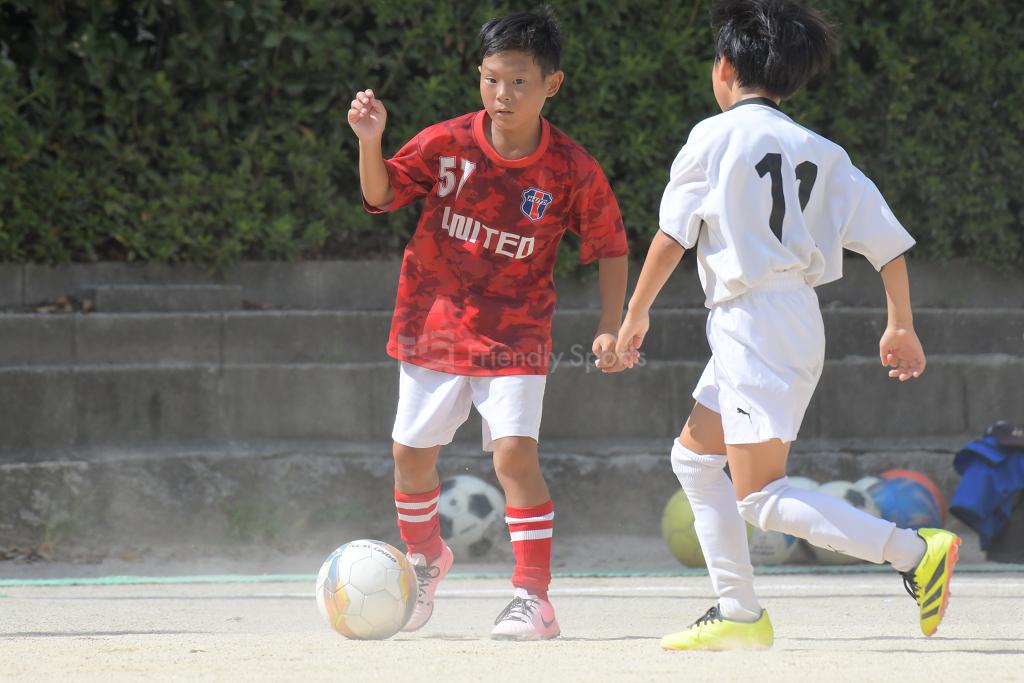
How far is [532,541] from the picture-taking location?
174 inches

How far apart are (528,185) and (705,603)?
1.88m

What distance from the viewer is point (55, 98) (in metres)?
7.30

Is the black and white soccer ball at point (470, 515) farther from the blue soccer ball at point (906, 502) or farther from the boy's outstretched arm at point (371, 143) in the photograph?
the boy's outstretched arm at point (371, 143)

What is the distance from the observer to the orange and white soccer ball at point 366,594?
4.12 meters

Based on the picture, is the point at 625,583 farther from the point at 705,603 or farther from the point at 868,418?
the point at 868,418

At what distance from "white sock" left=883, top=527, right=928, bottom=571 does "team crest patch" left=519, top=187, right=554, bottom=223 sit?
153 centimetres

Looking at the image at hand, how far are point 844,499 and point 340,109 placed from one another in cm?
335

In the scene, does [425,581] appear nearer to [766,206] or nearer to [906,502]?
[766,206]

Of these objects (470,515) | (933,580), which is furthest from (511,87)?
(470,515)

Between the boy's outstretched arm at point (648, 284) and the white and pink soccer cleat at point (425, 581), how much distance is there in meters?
1.14

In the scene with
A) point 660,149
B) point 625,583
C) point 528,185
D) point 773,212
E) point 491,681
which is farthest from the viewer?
point 660,149

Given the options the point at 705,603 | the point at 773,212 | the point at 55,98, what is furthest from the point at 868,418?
the point at 55,98

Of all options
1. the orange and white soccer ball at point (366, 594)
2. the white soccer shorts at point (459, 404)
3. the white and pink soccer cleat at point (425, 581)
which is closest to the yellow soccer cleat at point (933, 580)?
the white soccer shorts at point (459, 404)

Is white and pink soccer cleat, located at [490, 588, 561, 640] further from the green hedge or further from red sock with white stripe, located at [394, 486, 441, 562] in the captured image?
the green hedge
